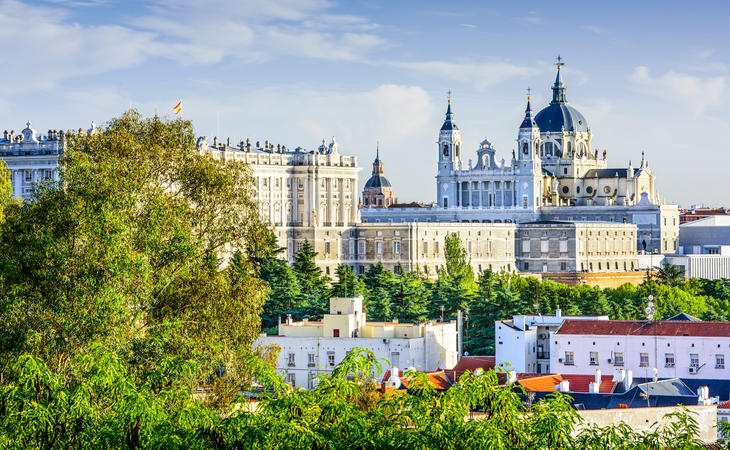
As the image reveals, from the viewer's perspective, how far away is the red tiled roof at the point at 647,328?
65.1 metres

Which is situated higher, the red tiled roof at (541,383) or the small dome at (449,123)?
the small dome at (449,123)

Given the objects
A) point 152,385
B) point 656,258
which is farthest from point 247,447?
point 656,258

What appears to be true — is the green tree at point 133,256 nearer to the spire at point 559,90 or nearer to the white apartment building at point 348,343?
the white apartment building at point 348,343

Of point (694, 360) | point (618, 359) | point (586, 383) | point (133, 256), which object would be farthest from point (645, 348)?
point (133, 256)

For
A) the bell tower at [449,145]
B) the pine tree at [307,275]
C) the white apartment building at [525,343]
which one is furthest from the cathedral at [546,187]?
the white apartment building at [525,343]

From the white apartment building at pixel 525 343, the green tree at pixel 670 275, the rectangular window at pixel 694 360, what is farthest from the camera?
the green tree at pixel 670 275

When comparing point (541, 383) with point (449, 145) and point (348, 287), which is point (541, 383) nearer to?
point (348, 287)

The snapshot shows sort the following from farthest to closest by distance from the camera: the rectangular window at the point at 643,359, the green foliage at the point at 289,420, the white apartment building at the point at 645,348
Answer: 1. the rectangular window at the point at 643,359
2. the white apartment building at the point at 645,348
3. the green foliage at the point at 289,420

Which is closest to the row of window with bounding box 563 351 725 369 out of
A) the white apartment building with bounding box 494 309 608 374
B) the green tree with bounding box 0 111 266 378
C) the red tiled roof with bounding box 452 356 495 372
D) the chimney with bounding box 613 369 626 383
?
the white apartment building with bounding box 494 309 608 374

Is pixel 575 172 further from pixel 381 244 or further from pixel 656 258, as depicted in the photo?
pixel 381 244

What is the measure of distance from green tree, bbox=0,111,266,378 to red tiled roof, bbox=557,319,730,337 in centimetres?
2791

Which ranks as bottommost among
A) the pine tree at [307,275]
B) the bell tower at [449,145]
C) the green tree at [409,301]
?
the green tree at [409,301]

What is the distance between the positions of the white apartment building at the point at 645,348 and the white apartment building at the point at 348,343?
18.0ft

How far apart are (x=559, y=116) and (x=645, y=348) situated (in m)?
109
